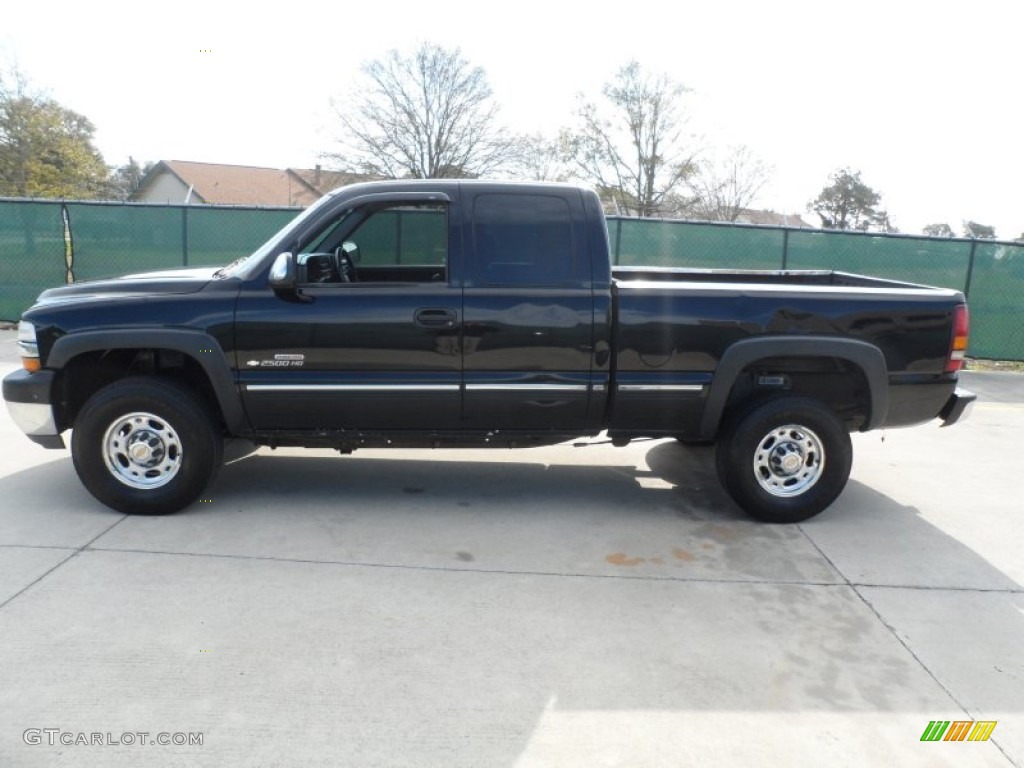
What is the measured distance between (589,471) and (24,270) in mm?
10622

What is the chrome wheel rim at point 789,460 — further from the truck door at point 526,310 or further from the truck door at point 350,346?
the truck door at point 350,346

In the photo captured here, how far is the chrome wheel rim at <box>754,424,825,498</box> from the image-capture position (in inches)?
195

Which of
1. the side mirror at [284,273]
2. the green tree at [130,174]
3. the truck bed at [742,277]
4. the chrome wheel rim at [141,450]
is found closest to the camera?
the side mirror at [284,273]

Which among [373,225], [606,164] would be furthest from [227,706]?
[606,164]

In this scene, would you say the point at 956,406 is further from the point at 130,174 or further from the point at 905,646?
the point at 130,174

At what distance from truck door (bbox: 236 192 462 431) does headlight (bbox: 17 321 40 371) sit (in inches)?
48.5

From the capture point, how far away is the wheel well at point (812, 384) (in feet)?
16.3

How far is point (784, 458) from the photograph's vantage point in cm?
497

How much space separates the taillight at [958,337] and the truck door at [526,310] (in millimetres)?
2278

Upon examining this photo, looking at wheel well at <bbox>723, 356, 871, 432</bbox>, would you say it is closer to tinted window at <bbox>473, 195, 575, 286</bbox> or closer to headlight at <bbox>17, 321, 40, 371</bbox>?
tinted window at <bbox>473, 195, 575, 286</bbox>

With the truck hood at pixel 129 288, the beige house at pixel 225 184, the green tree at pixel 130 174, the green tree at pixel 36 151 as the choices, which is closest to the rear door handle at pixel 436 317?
the truck hood at pixel 129 288

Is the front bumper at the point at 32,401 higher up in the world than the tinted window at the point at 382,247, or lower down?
lower down

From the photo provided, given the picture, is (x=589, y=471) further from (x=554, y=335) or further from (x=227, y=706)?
(x=227, y=706)

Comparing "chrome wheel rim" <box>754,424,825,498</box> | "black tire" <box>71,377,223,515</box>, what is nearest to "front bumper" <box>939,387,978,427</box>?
"chrome wheel rim" <box>754,424,825,498</box>
